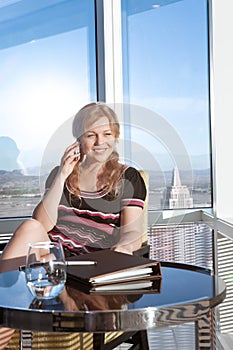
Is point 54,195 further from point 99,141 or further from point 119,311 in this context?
point 119,311

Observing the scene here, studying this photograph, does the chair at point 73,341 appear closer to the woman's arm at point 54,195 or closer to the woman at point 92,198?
the woman at point 92,198

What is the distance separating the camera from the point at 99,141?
2.55 meters

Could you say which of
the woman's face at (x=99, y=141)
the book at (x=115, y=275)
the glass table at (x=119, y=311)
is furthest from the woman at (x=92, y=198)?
the glass table at (x=119, y=311)

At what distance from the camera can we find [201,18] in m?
3.48

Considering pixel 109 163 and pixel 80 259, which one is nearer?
pixel 80 259

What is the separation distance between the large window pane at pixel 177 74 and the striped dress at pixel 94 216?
3.26 ft

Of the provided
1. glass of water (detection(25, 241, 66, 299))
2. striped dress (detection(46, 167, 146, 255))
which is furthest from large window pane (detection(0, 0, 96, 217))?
glass of water (detection(25, 241, 66, 299))

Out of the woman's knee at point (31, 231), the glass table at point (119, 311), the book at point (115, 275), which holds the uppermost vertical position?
the woman's knee at point (31, 231)

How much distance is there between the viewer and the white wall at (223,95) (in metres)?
3.00

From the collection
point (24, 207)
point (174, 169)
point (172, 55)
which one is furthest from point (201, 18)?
point (24, 207)

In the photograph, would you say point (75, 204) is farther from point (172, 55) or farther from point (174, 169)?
point (172, 55)

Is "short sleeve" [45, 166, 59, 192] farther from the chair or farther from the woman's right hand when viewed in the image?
the chair

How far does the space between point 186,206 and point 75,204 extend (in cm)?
124

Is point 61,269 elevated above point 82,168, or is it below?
below
